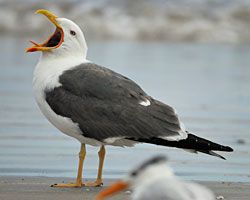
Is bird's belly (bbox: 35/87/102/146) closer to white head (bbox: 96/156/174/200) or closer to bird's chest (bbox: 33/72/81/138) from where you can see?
bird's chest (bbox: 33/72/81/138)

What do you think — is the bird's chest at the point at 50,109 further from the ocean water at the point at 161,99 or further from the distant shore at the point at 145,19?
the distant shore at the point at 145,19

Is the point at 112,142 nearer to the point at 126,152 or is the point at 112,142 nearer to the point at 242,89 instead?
the point at 126,152

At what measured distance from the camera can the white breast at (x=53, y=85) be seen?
23.7 ft

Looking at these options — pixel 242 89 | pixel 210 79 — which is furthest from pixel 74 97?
pixel 210 79

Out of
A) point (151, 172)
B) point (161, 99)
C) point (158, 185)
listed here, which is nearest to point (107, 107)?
point (151, 172)

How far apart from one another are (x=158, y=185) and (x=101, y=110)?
2.54m

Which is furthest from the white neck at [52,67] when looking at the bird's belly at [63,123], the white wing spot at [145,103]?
the white wing spot at [145,103]

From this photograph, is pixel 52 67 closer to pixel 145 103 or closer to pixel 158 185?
pixel 145 103

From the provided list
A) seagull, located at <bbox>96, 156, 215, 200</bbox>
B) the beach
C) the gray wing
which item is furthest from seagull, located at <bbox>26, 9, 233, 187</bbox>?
seagull, located at <bbox>96, 156, 215, 200</bbox>

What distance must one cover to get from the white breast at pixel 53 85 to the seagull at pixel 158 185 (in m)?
2.33

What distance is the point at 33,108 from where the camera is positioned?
1170cm

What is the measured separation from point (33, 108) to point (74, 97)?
14.7ft

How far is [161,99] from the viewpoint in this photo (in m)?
12.6

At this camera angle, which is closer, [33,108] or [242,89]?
[33,108]
